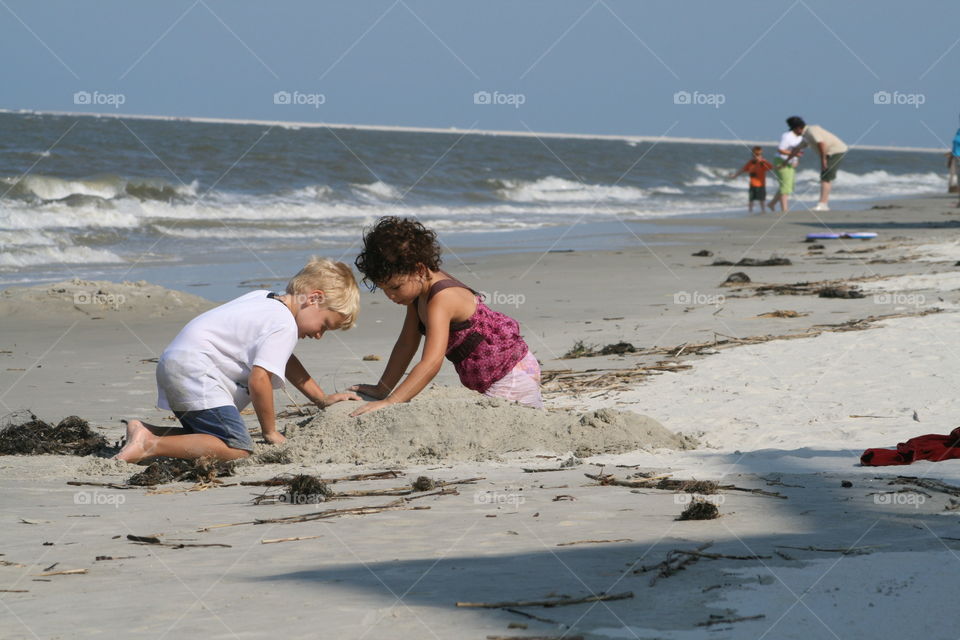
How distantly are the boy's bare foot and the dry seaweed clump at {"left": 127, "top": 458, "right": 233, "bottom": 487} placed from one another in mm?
84

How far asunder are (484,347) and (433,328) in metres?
0.37

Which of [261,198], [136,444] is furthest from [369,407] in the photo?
[261,198]

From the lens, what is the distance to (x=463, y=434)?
5.16 m

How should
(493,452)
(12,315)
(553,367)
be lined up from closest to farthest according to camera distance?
(493,452) → (553,367) → (12,315)

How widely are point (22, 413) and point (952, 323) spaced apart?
6037 millimetres

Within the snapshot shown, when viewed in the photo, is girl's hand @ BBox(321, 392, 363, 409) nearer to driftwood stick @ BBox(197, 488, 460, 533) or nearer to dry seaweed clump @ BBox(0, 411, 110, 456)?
dry seaweed clump @ BBox(0, 411, 110, 456)

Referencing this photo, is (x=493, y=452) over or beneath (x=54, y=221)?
beneath

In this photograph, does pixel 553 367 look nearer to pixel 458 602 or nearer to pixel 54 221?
pixel 458 602

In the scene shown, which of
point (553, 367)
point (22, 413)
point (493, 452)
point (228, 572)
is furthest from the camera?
point (553, 367)

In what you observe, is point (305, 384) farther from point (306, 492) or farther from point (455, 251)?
point (455, 251)

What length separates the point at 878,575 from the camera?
2.86 meters

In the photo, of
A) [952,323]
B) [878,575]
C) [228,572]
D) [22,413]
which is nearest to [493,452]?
[228,572]

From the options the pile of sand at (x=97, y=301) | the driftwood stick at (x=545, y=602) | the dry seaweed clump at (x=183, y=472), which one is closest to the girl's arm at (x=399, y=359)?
the dry seaweed clump at (x=183, y=472)

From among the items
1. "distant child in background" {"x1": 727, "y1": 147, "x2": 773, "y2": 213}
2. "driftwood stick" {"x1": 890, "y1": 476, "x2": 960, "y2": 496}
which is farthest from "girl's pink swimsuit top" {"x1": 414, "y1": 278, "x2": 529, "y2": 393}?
"distant child in background" {"x1": 727, "y1": 147, "x2": 773, "y2": 213}
